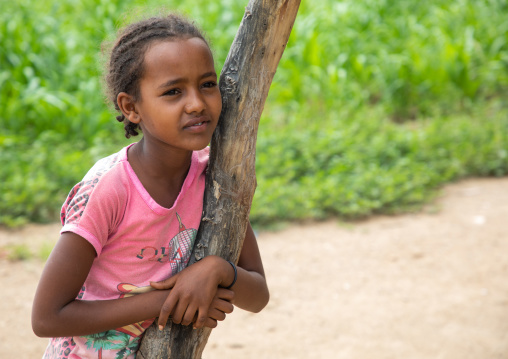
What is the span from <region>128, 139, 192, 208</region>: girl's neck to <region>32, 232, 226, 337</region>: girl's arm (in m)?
0.24

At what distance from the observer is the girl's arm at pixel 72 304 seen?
1472 millimetres

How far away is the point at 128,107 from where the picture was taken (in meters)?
1.66

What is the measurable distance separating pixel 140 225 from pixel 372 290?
263 centimetres

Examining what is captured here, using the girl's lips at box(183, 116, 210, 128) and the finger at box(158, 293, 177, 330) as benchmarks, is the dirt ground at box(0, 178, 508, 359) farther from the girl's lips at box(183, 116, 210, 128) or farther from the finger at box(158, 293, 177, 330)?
the girl's lips at box(183, 116, 210, 128)

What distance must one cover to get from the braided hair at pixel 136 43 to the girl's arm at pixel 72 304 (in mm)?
441

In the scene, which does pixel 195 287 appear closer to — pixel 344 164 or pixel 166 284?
pixel 166 284

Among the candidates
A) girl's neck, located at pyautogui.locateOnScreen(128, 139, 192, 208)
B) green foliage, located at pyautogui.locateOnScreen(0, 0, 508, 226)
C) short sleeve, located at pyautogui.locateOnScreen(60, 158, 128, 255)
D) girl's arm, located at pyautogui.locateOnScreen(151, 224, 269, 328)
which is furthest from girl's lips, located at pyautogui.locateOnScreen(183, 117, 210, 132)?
green foliage, located at pyautogui.locateOnScreen(0, 0, 508, 226)

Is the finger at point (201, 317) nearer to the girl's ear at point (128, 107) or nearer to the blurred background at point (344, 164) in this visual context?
the girl's ear at point (128, 107)

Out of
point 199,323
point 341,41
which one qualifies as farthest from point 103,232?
point 341,41

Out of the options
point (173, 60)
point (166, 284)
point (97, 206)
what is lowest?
point (166, 284)

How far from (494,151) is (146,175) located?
470cm

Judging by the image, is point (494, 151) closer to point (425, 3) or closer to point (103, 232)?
point (425, 3)

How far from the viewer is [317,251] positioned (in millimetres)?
4391

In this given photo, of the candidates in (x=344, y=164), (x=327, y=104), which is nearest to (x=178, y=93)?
(x=344, y=164)
